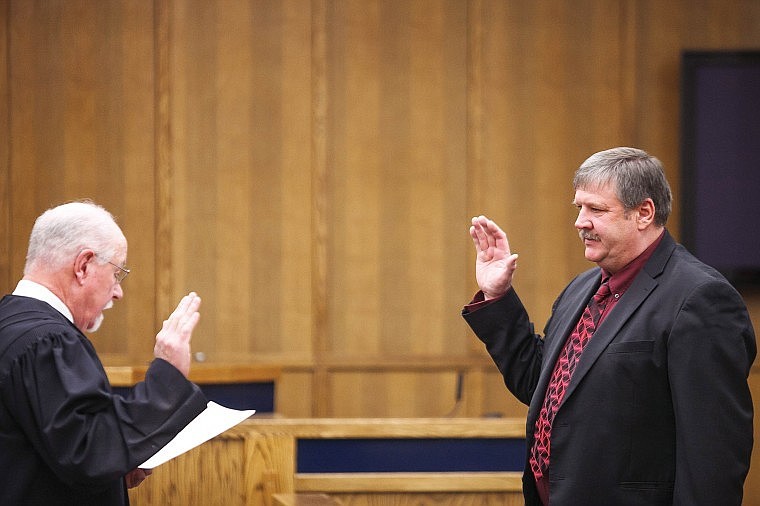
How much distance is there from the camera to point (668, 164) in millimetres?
6770

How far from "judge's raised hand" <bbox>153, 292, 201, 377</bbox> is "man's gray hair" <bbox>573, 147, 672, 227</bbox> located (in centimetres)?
104

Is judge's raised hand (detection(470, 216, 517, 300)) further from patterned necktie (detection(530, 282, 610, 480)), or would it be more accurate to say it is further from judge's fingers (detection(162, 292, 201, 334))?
judge's fingers (detection(162, 292, 201, 334))

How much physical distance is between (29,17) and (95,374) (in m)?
4.70

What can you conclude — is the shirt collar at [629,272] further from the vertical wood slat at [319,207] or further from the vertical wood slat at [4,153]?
the vertical wood slat at [4,153]

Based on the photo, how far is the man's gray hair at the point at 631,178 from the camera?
266cm

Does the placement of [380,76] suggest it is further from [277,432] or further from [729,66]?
[277,432]

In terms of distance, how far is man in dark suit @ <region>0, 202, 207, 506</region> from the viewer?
7.16 ft

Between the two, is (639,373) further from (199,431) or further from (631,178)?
(199,431)

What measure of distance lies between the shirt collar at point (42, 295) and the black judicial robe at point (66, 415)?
4 cm

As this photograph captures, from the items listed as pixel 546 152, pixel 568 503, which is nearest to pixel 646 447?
pixel 568 503

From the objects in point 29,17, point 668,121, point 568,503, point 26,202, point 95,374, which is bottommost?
point 568,503

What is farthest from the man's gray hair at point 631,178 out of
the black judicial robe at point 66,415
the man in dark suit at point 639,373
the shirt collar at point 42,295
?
the shirt collar at point 42,295

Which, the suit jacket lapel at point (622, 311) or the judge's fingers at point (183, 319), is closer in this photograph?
the judge's fingers at point (183, 319)

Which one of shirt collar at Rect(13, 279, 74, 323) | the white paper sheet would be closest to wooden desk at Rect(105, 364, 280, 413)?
the white paper sheet
